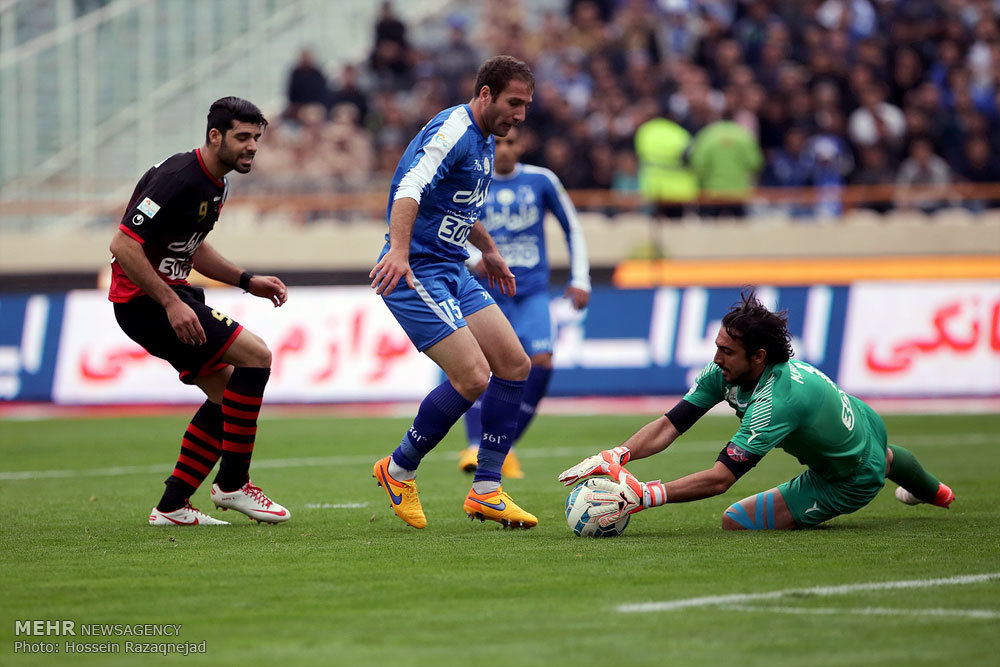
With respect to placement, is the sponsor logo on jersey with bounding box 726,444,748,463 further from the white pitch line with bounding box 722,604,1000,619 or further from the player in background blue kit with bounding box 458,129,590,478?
the player in background blue kit with bounding box 458,129,590,478

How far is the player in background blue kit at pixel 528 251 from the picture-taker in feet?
35.2

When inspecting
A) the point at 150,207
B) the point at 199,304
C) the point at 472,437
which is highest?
the point at 150,207

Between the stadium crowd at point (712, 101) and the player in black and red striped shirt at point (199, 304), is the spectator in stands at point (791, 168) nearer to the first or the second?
the stadium crowd at point (712, 101)

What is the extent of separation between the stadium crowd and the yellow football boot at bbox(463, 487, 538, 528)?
1307cm

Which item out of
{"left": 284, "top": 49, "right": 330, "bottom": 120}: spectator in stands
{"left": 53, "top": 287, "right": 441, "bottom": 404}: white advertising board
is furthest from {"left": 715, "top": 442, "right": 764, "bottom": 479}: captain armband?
{"left": 284, "top": 49, "right": 330, "bottom": 120}: spectator in stands

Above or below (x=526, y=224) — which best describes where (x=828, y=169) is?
above

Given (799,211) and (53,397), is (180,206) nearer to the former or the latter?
(53,397)

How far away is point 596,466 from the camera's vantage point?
22.4 feet

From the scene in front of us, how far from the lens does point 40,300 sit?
691 inches

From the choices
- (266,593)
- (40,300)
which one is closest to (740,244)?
(40,300)

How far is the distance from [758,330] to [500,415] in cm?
149

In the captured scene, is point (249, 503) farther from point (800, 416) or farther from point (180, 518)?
point (800, 416)

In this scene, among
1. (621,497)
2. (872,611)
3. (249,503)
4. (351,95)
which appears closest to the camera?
(872,611)

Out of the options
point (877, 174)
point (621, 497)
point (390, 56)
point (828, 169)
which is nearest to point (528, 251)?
point (621, 497)
